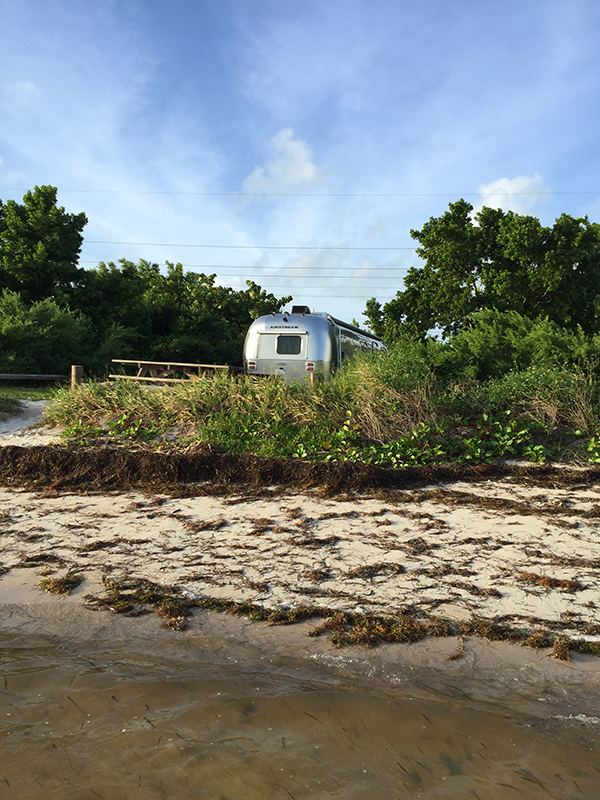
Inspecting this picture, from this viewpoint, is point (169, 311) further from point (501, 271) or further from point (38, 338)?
point (501, 271)

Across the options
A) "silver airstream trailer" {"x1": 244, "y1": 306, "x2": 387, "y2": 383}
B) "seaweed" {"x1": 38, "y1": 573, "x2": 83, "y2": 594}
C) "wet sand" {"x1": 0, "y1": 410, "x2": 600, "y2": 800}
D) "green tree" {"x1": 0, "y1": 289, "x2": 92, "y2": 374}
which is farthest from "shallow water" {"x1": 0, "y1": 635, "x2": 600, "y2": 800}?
"green tree" {"x1": 0, "y1": 289, "x2": 92, "y2": 374}

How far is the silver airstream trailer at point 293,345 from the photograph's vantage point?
15984 mm

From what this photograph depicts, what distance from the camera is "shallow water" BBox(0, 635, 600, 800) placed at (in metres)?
2.79

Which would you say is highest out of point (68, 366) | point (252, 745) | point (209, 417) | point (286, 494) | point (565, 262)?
point (565, 262)

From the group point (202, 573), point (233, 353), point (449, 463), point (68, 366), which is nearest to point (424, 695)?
point (202, 573)

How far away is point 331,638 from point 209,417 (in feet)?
23.0

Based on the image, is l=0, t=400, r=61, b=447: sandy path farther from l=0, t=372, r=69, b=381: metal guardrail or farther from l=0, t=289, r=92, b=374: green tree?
l=0, t=289, r=92, b=374: green tree

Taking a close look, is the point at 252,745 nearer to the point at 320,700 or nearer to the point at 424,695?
the point at 320,700

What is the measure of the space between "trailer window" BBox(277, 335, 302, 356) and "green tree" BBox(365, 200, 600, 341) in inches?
473

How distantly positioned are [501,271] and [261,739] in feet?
85.8

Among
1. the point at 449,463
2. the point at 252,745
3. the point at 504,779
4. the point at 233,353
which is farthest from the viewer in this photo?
the point at 233,353

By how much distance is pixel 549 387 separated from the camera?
34.0ft

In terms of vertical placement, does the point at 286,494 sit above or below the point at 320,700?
above

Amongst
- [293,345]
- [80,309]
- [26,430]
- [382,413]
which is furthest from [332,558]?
[80,309]
